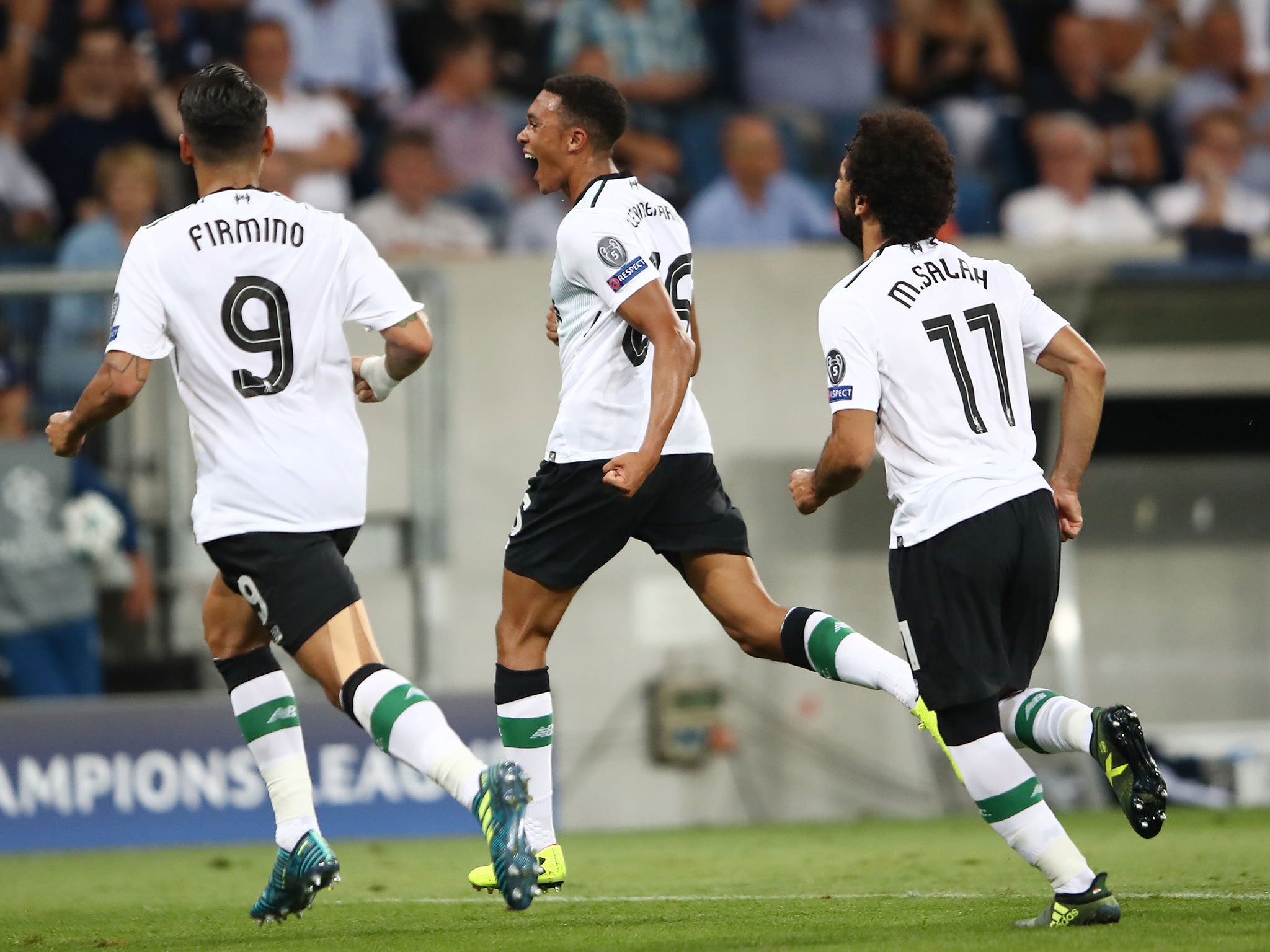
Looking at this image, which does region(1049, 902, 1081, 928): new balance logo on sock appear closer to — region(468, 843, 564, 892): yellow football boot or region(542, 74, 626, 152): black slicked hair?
region(468, 843, 564, 892): yellow football boot

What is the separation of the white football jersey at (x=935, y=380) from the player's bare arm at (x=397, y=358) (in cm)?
112

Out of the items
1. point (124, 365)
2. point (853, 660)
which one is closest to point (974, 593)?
point (853, 660)

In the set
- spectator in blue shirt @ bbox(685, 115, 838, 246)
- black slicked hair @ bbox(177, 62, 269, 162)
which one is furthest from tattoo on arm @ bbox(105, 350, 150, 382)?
spectator in blue shirt @ bbox(685, 115, 838, 246)

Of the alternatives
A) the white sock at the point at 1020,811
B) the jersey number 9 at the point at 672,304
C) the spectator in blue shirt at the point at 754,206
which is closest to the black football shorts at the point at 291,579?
the jersey number 9 at the point at 672,304

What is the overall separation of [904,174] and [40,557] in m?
6.53

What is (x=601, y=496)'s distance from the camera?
5.52m

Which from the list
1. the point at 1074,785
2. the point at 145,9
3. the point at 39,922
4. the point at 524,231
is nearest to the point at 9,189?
the point at 145,9

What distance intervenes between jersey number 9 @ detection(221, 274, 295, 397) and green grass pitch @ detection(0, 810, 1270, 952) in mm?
1539

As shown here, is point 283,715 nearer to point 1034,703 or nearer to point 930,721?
point 930,721

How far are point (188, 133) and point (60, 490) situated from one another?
5292 millimetres

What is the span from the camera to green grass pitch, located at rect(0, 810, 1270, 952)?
15.4 ft

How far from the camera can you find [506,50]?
1240cm

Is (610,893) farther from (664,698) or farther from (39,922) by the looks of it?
(664,698)

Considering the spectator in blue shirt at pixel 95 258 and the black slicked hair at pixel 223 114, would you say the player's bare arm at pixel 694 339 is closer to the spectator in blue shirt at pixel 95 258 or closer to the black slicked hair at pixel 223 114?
the black slicked hair at pixel 223 114
